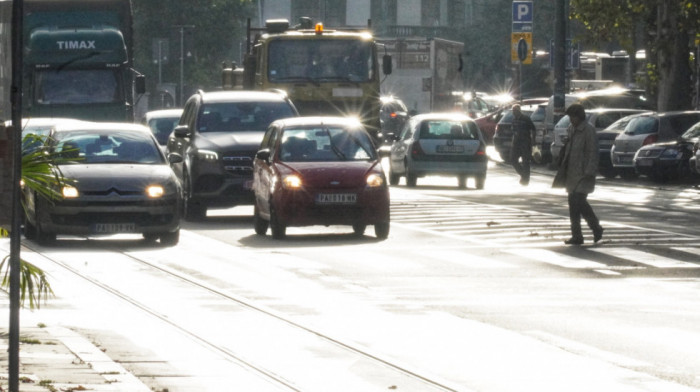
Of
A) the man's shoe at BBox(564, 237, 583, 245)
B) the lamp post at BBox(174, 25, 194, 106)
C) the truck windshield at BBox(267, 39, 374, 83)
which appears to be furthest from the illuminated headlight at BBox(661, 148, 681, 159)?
the lamp post at BBox(174, 25, 194, 106)

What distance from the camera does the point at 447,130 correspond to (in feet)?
128

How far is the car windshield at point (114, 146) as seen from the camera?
23.2 metres

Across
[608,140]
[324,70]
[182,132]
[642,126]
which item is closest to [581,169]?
[182,132]

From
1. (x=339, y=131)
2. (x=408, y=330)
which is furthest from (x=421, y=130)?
(x=408, y=330)

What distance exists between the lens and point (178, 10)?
100750 millimetres

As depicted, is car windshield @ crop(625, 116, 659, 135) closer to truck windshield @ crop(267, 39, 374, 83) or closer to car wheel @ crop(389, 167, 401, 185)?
car wheel @ crop(389, 167, 401, 185)

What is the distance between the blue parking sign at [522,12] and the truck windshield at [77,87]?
18.8m

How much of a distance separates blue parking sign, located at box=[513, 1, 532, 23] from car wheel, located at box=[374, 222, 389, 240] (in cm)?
2978

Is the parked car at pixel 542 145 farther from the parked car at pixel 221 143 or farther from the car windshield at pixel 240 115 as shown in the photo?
the car windshield at pixel 240 115

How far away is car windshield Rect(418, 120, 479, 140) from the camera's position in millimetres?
39000

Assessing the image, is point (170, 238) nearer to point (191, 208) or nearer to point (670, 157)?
point (191, 208)

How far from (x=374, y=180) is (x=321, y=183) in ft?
2.27

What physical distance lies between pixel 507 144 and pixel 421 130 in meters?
14.9

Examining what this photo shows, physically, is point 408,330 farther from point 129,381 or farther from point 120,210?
point 120,210
